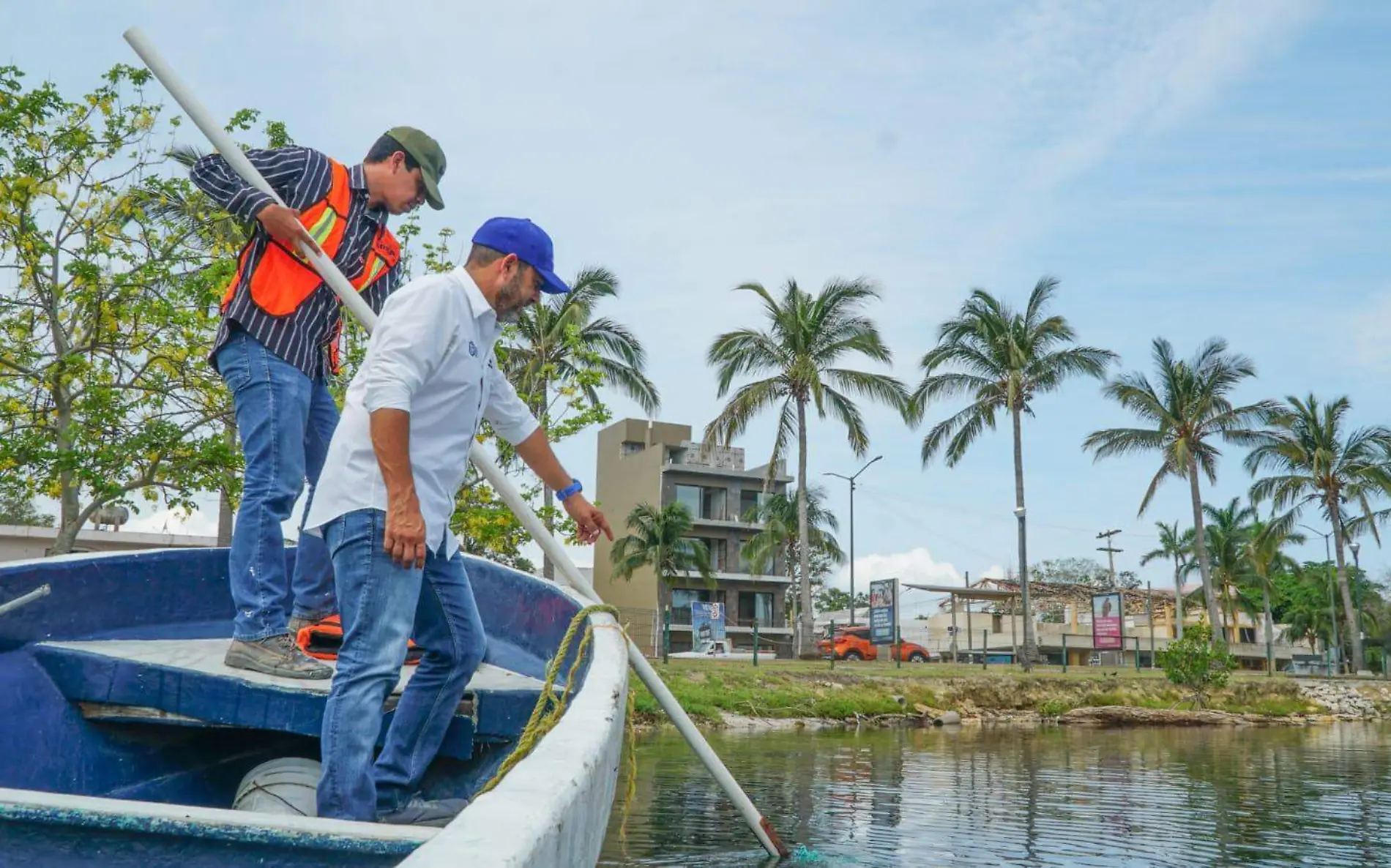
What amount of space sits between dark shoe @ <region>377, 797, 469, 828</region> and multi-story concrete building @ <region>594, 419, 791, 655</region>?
46.4 meters

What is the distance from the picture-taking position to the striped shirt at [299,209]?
3312mm

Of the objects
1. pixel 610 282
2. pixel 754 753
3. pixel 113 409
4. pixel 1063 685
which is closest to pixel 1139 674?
pixel 1063 685

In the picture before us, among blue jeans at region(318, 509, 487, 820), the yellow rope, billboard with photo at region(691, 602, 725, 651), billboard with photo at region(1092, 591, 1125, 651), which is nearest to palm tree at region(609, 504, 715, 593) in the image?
billboard with photo at region(691, 602, 725, 651)

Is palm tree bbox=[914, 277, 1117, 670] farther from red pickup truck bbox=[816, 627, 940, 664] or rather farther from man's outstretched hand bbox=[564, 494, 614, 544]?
man's outstretched hand bbox=[564, 494, 614, 544]

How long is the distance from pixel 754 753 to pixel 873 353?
1987cm

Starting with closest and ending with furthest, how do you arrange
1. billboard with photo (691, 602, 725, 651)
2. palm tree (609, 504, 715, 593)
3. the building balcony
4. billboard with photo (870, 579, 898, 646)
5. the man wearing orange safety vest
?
the man wearing orange safety vest < billboard with photo (870, 579, 898, 646) < billboard with photo (691, 602, 725, 651) < palm tree (609, 504, 715, 593) < the building balcony

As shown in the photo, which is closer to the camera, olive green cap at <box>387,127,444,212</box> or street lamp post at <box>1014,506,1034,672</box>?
olive green cap at <box>387,127,444,212</box>

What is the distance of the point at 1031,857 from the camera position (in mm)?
5738

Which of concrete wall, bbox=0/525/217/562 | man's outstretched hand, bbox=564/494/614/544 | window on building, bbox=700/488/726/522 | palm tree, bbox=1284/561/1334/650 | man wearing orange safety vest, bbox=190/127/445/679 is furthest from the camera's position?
palm tree, bbox=1284/561/1334/650

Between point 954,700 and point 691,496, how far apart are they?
31.5 m

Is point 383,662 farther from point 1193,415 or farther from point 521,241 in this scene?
point 1193,415

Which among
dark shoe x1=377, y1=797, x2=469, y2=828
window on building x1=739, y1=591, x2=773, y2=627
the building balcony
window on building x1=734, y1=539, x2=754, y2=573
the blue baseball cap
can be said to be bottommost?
dark shoe x1=377, y1=797, x2=469, y2=828

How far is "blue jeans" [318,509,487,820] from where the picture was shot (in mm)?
2467

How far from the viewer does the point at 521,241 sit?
2812mm
